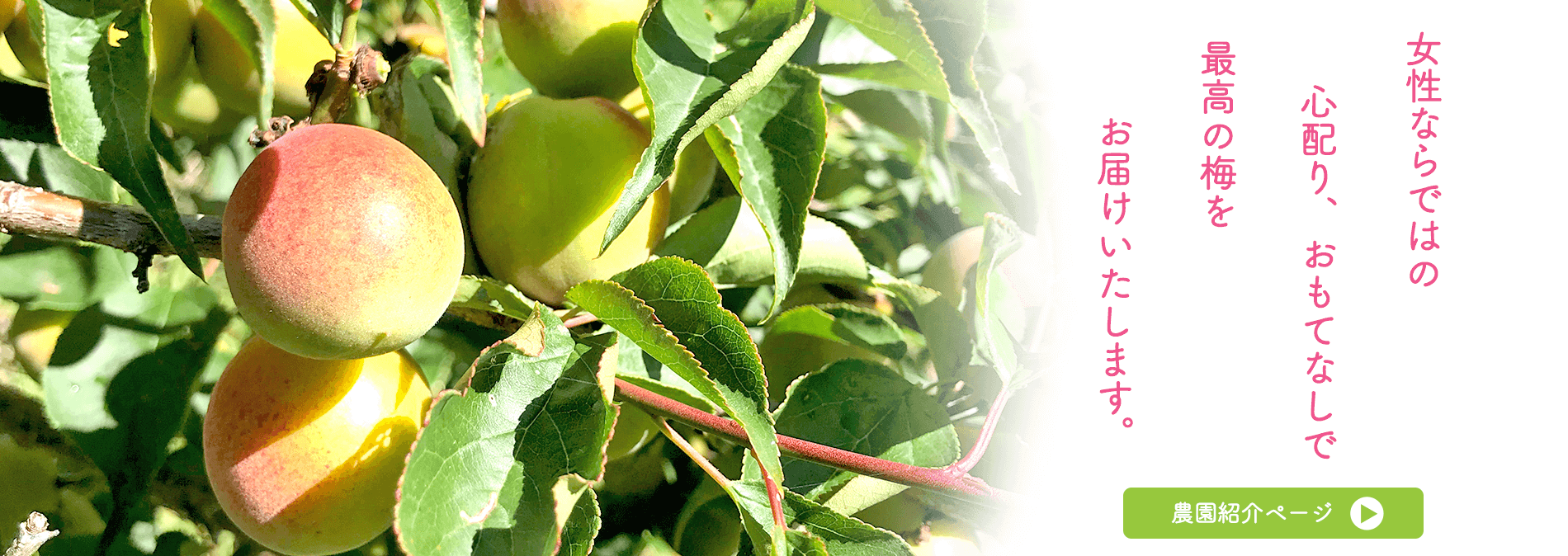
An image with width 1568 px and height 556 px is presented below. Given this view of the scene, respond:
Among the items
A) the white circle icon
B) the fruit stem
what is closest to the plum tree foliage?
the fruit stem

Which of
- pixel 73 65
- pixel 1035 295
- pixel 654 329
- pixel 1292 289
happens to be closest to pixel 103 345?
pixel 73 65

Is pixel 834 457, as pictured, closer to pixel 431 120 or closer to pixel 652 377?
pixel 652 377

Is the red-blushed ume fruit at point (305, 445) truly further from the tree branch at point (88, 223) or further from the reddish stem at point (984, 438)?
the reddish stem at point (984, 438)

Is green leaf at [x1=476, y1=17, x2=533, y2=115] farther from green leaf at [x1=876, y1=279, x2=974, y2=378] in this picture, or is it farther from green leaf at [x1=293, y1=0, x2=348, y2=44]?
green leaf at [x1=876, y1=279, x2=974, y2=378]

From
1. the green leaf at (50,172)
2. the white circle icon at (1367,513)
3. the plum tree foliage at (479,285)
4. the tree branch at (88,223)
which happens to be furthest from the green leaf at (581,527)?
the white circle icon at (1367,513)

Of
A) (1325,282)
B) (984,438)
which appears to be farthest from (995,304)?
(1325,282)

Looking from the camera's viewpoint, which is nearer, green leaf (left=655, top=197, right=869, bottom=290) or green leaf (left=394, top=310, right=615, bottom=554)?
green leaf (left=394, top=310, right=615, bottom=554)

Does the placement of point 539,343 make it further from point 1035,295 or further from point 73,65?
point 1035,295
